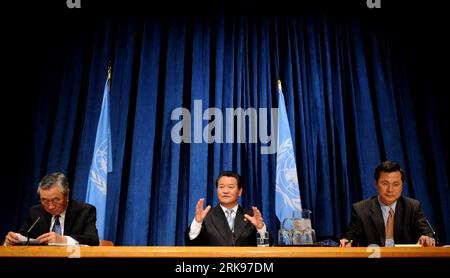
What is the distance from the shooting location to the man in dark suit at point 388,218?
2971 millimetres

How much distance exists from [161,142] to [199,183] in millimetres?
527

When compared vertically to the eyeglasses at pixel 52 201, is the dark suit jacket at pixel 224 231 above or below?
below

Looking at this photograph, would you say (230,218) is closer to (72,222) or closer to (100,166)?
(72,222)

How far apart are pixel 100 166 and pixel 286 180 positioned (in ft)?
5.35

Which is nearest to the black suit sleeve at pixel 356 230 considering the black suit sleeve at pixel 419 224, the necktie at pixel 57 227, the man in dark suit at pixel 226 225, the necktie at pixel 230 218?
the black suit sleeve at pixel 419 224

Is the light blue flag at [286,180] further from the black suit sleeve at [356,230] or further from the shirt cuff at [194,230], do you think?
the shirt cuff at [194,230]

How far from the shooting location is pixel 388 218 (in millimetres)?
3049

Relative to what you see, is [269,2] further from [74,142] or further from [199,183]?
[74,142]

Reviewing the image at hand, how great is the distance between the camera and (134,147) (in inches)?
166
